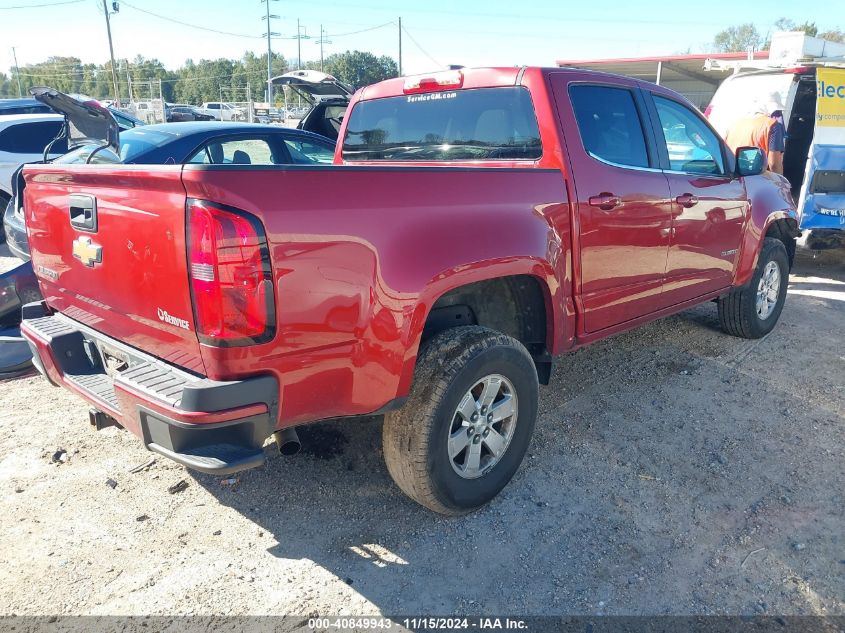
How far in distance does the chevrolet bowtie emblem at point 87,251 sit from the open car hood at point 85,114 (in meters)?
2.57

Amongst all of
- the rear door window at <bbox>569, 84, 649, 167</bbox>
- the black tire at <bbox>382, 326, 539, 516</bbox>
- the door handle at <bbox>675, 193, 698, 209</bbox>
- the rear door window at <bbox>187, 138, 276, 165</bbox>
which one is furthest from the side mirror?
the rear door window at <bbox>187, 138, 276, 165</bbox>

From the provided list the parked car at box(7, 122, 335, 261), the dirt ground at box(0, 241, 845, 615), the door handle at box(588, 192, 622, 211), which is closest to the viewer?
the dirt ground at box(0, 241, 845, 615)

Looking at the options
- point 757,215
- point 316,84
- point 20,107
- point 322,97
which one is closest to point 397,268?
point 757,215

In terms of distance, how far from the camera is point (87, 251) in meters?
2.56

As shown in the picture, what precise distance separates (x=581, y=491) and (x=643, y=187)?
172 centimetres

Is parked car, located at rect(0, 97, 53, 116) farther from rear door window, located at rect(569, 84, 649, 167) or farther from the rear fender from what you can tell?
the rear fender

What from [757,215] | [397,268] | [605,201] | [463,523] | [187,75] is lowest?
[463,523]

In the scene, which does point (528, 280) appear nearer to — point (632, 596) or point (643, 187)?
point (643, 187)

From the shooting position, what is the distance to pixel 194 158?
6156 mm

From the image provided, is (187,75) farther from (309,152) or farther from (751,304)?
(751,304)

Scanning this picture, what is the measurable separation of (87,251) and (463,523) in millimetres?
2007

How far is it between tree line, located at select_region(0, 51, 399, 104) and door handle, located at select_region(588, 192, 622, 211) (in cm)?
8467

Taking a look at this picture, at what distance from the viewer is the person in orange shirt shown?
25.1 feet

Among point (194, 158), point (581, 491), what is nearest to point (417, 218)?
point (581, 491)
